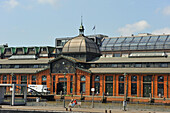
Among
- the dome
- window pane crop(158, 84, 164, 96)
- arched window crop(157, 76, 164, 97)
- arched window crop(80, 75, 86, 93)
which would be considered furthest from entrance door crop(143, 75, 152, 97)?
the dome

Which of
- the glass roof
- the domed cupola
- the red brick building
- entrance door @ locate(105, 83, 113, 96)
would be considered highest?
the glass roof

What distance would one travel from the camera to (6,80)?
137m

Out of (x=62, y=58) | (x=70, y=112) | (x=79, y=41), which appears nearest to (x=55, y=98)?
(x=62, y=58)

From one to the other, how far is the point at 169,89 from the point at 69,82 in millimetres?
35492

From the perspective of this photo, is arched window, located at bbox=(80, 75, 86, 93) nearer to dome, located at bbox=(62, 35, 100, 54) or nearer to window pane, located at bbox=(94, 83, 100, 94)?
window pane, located at bbox=(94, 83, 100, 94)

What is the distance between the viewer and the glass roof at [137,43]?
168 metres

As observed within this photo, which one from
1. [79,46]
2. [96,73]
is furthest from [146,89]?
[79,46]

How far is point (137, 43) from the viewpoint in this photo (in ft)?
571

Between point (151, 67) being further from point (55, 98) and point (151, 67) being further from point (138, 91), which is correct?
point (55, 98)

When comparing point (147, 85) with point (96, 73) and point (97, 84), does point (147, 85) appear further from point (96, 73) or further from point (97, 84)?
point (96, 73)

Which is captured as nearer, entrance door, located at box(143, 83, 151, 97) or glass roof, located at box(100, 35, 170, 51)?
entrance door, located at box(143, 83, 151, 97)

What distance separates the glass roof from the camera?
167625 millimetres

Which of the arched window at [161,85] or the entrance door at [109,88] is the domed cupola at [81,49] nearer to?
the entrance door at [109,88]

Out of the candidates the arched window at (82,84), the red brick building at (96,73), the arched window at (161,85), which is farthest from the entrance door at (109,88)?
the arched window at (161,85)
